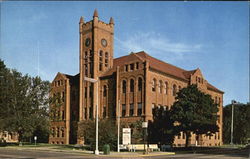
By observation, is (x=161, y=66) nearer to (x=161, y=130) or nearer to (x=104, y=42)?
(x=104, y=42)

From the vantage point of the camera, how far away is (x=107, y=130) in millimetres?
39219

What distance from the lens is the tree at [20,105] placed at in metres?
51.1

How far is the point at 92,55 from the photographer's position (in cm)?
6038

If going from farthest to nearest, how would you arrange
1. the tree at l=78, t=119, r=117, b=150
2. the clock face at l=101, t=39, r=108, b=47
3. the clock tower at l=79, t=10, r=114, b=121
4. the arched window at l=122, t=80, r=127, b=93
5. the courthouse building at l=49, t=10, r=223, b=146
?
1. the clock face at l=101, t=39, r=108, b=47
2. the clock tower at l=79, t=10, r=114, b=121
3. the arched window at l=122, t=80, r=127, b=93
4. the courthouse building at l=49, t=10, r=223, b=146
5. the tree at l=78, t=119, r=117, b=150

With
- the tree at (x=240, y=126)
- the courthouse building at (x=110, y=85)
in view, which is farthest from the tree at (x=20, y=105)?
the tree at (x=240, y=126)

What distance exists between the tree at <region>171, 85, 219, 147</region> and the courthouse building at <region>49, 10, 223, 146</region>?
21.7 ft

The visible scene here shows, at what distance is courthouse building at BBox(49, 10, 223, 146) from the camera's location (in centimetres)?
5319

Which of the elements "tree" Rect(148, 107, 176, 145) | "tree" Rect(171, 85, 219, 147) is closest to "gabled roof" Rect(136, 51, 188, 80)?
"tree" Rect(148, 107, 176, 145)

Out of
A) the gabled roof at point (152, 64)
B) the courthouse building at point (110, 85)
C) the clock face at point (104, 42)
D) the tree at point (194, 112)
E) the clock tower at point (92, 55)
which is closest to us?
the tree at point (194, 112)

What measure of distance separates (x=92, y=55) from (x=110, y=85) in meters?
7.26

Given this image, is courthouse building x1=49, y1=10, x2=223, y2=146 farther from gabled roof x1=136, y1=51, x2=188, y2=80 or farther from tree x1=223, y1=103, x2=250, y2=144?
tree x1=223, y1=103, x2=250, y2=144

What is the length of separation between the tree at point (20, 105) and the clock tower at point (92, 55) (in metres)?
8.37

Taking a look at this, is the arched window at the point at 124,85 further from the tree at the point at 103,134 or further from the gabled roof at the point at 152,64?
the tree at the point at 103,134

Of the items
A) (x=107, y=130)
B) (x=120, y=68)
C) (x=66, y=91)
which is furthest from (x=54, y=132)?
(x=107, y=130)
